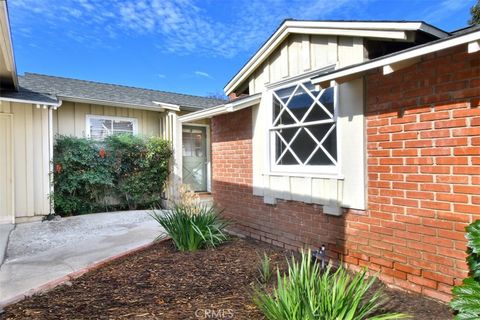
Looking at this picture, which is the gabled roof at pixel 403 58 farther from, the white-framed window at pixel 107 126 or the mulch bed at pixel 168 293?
the white-framed window at pixel 107 126

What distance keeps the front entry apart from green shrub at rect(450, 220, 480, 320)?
9.17 m

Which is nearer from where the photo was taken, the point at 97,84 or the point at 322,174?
the point at 322,174

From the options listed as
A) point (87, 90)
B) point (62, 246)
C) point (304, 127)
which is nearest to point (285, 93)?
point (304, 127)

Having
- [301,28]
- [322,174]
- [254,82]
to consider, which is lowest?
[322,174]

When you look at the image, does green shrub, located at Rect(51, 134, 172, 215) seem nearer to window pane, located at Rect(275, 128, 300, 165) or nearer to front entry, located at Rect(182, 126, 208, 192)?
front entry, located at Rect(182, 126, 208, 192)

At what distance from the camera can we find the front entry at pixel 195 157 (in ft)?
36.1

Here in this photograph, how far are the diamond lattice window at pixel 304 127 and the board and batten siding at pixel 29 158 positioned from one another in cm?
634

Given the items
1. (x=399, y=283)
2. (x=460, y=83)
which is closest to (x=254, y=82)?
(x=460, y=83)

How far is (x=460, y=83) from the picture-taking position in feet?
9.48

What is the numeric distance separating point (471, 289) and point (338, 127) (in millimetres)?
2214

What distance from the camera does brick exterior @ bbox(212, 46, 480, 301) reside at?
287 centimetres

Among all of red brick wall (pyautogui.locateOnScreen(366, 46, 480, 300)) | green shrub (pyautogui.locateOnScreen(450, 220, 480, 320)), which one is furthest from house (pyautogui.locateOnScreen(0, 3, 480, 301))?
green shrub (pyautogui.locateOnScreen(450, 220, 480, 320))

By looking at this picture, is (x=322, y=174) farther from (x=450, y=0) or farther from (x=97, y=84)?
(x=97, y=84)

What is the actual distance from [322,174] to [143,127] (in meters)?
7.56
